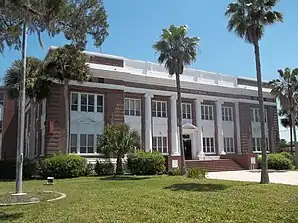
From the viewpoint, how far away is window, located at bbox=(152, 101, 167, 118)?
3756cm

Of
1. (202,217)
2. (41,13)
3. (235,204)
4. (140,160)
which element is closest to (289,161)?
A: (140,160)

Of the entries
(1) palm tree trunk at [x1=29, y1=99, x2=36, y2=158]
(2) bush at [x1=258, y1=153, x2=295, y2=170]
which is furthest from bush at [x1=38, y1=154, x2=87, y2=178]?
(2) bush at [x1=258, y1=153, x2=295, y2=170]

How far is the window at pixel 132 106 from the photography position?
35688 mm

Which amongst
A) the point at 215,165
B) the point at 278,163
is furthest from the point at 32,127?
the point at 278,163

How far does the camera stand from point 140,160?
28.1 metres

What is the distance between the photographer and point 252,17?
20.4 m

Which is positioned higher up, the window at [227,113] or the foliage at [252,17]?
the foliage at [252,17]

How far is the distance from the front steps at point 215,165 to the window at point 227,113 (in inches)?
Result: 279

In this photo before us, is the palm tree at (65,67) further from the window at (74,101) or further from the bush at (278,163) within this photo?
the bush at (278,163)

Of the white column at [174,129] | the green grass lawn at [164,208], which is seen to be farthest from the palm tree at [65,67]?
the green grass lawn at [164,208]

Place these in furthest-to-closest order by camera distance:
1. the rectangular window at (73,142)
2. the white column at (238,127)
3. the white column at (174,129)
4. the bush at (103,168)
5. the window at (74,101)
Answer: the white column at (238,127) → the white column at (174,129) → the window at (74,101) → the rectangular window at (73,142) → the bush at (103,168)

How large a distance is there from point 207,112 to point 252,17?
22272 millimetres

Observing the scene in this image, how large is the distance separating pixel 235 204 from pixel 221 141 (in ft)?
97.4

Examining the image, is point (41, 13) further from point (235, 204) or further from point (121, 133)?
point (121, 133)
